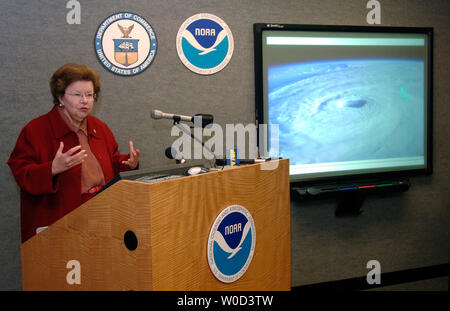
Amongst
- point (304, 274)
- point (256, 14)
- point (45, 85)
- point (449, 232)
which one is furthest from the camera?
point (449, 232)

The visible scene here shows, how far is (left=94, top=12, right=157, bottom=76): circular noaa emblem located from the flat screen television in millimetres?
699

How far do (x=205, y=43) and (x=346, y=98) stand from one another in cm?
106

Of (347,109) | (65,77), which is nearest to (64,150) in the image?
(65,77)

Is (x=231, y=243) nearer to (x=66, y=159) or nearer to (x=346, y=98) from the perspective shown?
(x=66, y=159)

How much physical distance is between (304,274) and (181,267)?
72.2 inches

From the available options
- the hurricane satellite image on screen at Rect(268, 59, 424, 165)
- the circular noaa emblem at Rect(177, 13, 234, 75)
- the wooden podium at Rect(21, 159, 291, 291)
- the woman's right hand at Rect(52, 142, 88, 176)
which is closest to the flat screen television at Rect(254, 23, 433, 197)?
the hurricane satellite image on screen at Rect(268, 59, 424, 165)

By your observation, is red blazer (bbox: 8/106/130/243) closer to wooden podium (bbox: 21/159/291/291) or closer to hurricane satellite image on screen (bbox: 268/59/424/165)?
wooden podium (bbox: 21/159/291/291)

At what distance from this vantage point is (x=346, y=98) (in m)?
2.64

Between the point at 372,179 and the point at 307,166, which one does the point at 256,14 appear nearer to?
the point at 307,166

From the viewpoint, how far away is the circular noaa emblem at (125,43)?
220cm

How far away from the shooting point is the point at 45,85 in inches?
84.2

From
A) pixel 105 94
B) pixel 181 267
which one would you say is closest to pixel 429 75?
pixel 105 94

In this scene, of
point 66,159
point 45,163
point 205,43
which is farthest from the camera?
point 205,43

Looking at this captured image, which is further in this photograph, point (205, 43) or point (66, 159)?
point (205, 43)
